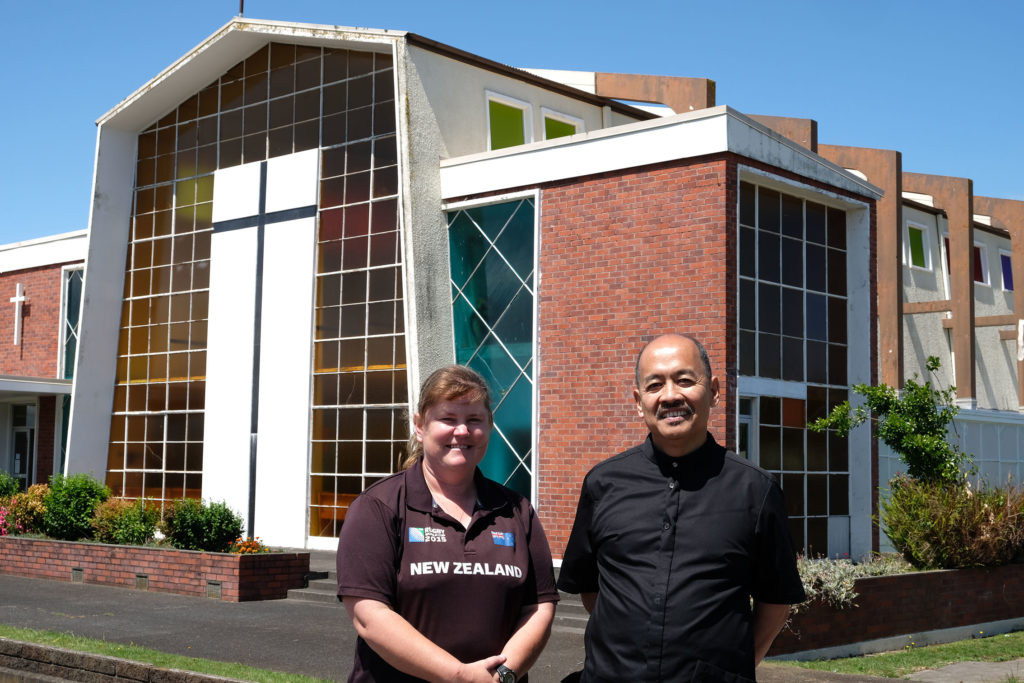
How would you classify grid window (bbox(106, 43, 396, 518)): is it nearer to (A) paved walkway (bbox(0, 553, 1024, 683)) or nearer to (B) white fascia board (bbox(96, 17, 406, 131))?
(B) white fascia board (bbox(96, 17, 406, 131))

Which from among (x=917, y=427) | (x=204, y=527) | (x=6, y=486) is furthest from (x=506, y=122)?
(x=6, y=486)

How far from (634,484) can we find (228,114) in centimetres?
1940

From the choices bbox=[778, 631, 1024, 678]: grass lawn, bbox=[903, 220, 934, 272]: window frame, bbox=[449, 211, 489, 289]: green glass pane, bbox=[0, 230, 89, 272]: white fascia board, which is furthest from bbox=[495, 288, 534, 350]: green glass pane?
bbox=[0, 230, 89, 272]: white fascia board

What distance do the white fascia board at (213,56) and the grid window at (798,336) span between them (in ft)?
21.4

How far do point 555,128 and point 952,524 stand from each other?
31.9 feet

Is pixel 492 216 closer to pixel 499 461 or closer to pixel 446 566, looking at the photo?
pixel 499 461

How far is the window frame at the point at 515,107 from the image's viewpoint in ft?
59.8

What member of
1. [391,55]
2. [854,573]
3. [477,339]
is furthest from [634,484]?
[391,55]

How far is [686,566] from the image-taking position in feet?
10.5

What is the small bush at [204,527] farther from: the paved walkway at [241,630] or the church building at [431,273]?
the church building at [431,273]

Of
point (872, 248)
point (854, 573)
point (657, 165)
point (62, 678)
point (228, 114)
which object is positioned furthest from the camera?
point (228, 114)

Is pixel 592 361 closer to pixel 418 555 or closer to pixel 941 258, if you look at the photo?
pixel 418 555

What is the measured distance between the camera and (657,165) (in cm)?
1460

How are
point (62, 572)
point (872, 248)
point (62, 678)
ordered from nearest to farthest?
point (62, 678)
point (62, 572)
point (872, 248)
